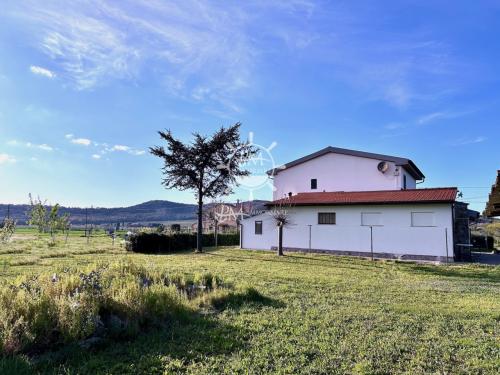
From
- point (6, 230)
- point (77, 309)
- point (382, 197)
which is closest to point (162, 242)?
point (6, 230)

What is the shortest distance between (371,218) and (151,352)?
16818 millimetres

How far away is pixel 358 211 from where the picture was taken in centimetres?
1916

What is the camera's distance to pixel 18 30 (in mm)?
9602

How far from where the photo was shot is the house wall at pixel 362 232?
1702 cm

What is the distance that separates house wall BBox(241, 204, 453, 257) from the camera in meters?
17.0

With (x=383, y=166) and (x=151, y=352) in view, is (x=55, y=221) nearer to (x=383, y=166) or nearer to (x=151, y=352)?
(x=383, y=166)

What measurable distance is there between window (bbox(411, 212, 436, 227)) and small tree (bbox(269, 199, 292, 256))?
665 cm

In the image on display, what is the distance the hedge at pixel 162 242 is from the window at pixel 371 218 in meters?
12.6

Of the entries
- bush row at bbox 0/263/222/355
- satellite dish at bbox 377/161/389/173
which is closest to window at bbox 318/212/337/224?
satellite dish at bbox 377/161/389/173

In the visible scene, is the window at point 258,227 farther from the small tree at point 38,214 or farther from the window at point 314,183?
the small tree at point 38,214

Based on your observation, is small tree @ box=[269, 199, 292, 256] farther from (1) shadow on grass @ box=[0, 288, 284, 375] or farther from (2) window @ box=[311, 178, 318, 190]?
(1) shadow on grass @ box=[0, 288, 284, 375]

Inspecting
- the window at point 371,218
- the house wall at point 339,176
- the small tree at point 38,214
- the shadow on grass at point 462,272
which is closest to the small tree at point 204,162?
the house wall at point 339,176

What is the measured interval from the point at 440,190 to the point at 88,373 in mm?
18984

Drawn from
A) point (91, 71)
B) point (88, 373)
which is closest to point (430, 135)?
point (91, 71)
